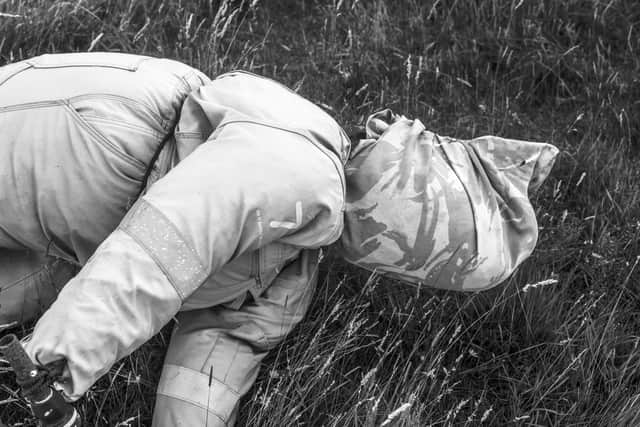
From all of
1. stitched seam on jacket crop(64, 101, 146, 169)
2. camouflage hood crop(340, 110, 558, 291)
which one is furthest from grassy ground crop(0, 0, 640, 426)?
stitched seam on jacket crop(64, 101, 146, 169)

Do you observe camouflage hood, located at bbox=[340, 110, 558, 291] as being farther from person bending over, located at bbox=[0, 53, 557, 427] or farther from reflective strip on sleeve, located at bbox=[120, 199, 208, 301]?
reflective strip on sleeve, located at bbox=[120, 199, 208, 301]

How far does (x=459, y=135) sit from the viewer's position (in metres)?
3.06

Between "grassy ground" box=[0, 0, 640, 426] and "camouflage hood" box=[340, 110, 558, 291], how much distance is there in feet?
0.71

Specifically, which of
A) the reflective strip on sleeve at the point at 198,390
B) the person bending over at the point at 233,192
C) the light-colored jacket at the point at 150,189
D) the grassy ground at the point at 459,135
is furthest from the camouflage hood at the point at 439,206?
the reflective strip on sleeve at the point at 198,390

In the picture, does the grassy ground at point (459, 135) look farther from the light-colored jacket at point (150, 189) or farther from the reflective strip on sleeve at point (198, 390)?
the light-colored jacket at point (150, 189)

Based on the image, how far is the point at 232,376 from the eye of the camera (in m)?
2.14

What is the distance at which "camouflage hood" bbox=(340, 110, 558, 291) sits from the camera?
1985 mm

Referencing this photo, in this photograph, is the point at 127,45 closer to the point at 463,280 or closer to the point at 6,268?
the point at 6,268

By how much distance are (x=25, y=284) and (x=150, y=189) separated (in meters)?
0.88

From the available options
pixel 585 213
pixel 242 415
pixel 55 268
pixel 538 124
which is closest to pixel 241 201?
pixel 242 415

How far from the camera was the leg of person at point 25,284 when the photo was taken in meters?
2.33

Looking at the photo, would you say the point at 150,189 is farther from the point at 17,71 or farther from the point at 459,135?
the point at 459,135

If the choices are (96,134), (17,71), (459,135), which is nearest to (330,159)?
(96,134)

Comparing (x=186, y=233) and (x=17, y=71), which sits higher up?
(x=17, y=71)
